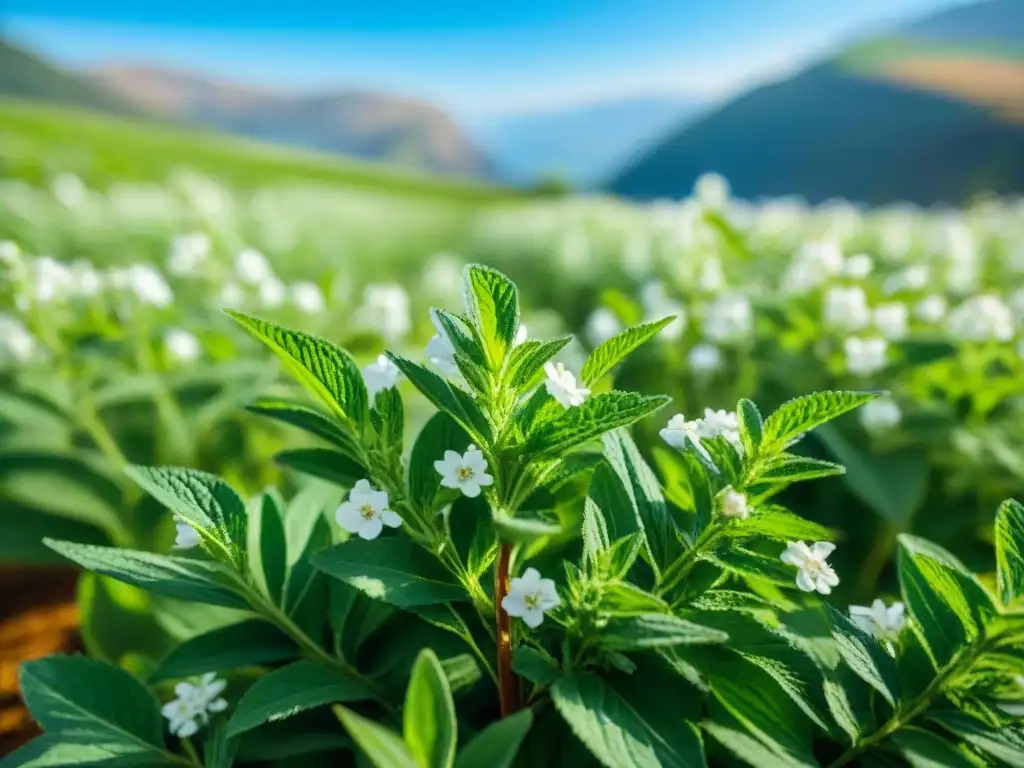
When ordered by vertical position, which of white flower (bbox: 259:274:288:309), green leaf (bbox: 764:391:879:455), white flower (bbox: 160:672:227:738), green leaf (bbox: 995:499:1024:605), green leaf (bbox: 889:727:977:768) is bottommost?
green leaf (bbox: 889:727:977:768)

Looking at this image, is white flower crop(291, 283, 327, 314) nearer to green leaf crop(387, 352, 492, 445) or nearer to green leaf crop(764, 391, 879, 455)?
green leaf crop(387, 352, 492, 445)

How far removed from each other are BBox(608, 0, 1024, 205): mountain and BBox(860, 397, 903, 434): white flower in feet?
48.7

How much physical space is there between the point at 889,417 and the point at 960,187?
79.6ft

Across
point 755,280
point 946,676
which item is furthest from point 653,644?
point 755,280

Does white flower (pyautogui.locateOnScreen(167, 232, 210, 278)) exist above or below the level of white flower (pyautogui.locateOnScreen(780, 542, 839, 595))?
above

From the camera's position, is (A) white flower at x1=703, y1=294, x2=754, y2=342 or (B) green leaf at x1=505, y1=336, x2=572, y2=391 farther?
(A) white flower at x1=703, y1=294, x2=754, y2=342

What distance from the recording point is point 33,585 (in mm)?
2561

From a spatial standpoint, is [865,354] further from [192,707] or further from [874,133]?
[874,133]

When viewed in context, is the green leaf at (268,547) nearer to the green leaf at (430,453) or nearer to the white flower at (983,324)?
the green leaf at (430,453)

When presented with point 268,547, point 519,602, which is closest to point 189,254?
point 268,547

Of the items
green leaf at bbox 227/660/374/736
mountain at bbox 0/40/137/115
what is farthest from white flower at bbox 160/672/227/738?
mountain at bbox 0/40/137/115

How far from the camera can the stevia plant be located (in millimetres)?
738

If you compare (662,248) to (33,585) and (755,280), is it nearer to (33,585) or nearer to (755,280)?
(755,280)

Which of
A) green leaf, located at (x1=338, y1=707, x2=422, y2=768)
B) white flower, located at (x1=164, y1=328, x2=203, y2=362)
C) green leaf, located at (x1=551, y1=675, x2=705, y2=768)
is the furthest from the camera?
white flower, located at (x1=164, y1=328, x2=203, y2=362)
